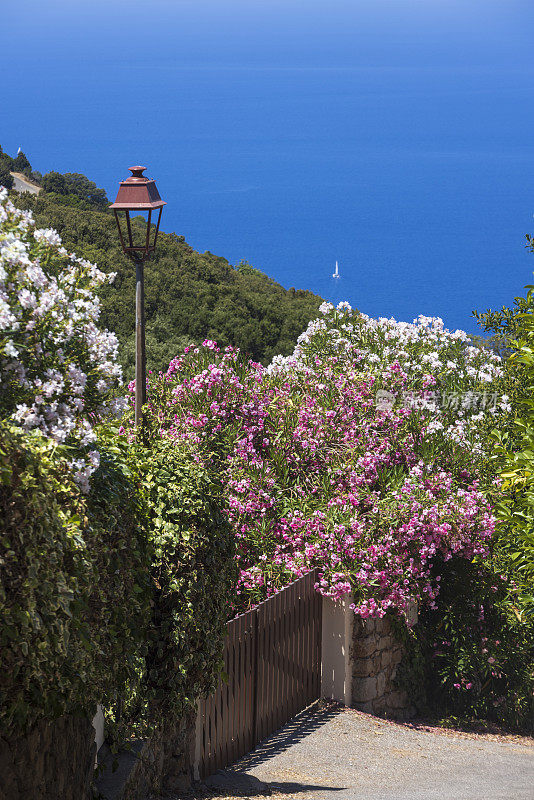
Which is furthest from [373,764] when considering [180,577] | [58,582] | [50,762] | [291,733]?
[58,582]

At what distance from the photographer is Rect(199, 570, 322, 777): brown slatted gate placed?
903 centimetres

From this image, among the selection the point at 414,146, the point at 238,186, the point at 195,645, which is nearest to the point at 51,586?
the point at 195,645

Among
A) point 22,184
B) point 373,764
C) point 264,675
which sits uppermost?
point 22,184

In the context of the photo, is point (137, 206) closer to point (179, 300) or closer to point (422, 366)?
point (422, 366)

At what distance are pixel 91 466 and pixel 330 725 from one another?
7.26 m

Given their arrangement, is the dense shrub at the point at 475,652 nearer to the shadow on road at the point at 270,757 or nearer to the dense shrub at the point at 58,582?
the shadow on road at the point at 270,757

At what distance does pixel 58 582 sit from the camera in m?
4.48

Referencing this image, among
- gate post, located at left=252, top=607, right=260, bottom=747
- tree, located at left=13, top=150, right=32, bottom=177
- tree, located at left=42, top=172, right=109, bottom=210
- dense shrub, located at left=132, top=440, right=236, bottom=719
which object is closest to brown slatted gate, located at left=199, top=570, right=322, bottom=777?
gate post, located at left=252, top=607, right=260, bottom=747

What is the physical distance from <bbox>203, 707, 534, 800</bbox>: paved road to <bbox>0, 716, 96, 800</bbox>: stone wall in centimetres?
255

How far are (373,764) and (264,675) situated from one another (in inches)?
59.2

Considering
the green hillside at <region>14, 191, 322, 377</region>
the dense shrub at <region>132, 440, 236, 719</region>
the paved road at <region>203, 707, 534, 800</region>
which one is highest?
the green hillside at <region>14, 191, 322, 377</region>

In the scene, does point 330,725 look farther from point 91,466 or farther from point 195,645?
point 91,466

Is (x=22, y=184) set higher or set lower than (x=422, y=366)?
higher

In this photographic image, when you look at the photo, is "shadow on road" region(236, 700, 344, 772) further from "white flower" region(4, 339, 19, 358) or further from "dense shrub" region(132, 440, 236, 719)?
"white flower" region(4, 339, 19, 358)
